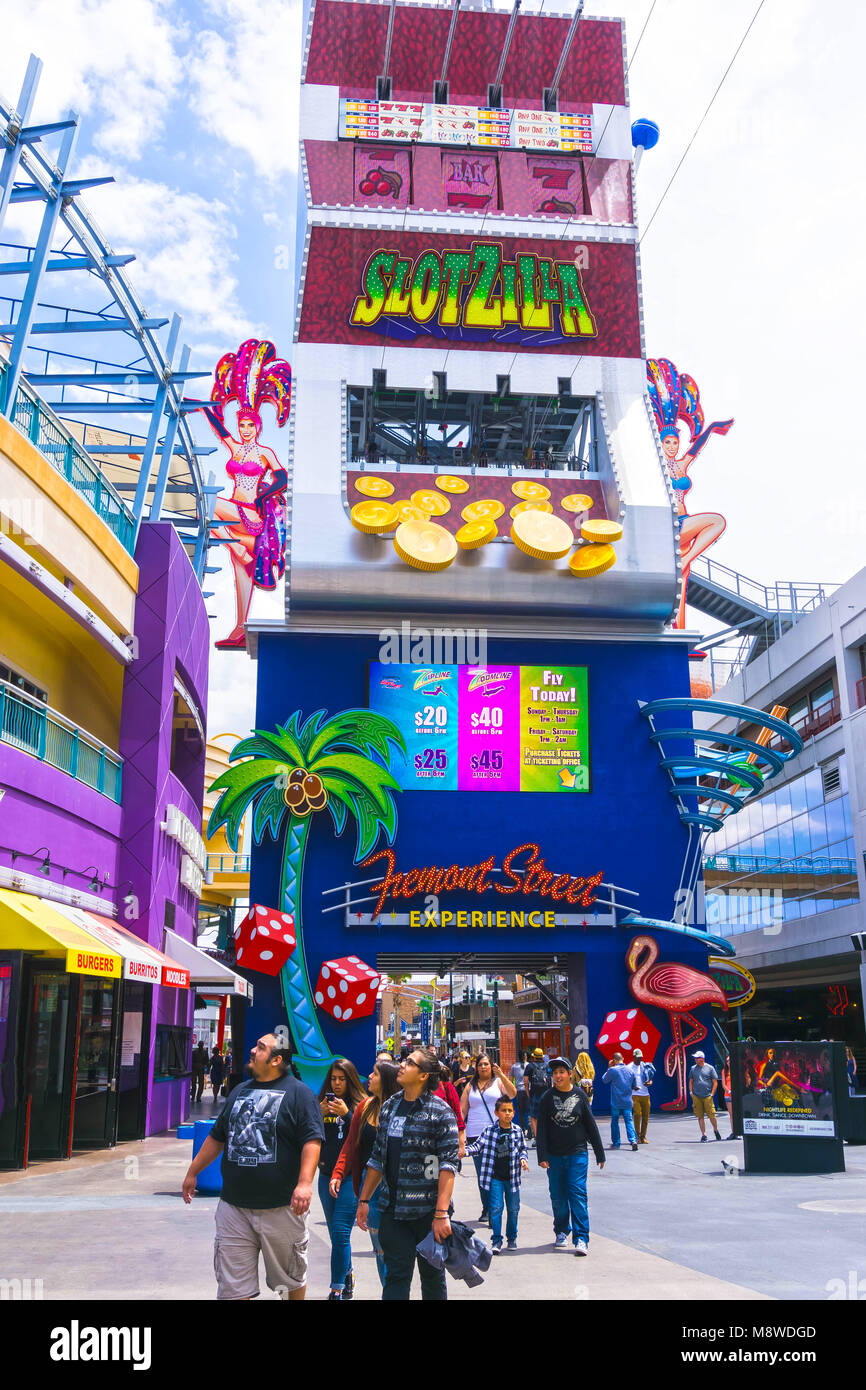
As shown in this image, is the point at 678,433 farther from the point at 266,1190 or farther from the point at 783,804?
the point at 266,1190

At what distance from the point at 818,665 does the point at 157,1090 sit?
83.5 feet

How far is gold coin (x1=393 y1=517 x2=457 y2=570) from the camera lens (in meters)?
30.2

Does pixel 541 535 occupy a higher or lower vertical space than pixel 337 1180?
higher

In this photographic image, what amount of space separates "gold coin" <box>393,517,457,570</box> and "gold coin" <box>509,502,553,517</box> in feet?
6.68

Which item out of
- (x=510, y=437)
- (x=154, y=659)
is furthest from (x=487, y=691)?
(x=510, y=437)

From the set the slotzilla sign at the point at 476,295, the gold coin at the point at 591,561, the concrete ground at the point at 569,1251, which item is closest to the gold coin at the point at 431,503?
the gold coin at the point at 591,561

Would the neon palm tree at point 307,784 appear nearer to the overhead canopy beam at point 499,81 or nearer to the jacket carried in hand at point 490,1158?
the jacket carried in hand at point 490,1158

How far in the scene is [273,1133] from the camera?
7.28 meters

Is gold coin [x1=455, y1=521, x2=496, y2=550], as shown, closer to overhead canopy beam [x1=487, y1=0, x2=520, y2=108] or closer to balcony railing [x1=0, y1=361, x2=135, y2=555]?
balcony railing [x1=0, y1=361, x2=135, y2=555]

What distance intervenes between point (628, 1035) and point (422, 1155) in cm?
2306

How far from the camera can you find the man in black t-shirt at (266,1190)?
714 centimetres

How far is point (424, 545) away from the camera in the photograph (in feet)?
99.9

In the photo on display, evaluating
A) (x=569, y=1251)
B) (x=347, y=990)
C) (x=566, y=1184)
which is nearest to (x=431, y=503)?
(x=347, y=990)
